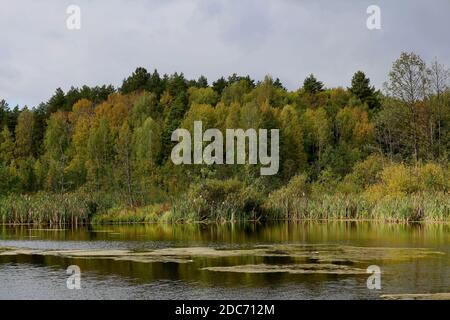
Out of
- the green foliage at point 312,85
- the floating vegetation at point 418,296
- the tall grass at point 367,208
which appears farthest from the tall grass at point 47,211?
the green foliage at point 312,85

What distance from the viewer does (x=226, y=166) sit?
2207 inches

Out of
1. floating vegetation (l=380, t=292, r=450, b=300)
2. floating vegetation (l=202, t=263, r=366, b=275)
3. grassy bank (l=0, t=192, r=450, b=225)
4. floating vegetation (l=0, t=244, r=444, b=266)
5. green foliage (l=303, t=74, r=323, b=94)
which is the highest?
green foliage (l=303, t=74, r=323, b=94)

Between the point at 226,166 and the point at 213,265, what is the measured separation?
3755 cm

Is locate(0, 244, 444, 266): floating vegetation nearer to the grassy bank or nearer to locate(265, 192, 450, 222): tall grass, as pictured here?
the grassy bank

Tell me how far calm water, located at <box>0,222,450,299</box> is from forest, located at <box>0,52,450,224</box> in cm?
741

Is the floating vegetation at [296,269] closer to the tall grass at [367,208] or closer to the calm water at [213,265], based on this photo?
the calm water at [213,265]

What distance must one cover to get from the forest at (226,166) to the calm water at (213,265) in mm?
7409

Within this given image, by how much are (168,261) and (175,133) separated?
46628mm

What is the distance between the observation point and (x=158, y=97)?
88.2 metres

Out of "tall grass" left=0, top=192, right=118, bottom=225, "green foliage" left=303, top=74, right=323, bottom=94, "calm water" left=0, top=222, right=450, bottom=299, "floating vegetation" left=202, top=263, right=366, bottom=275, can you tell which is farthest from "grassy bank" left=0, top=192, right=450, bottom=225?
"green foliage" left=303, top=74, right=323, bottom=94

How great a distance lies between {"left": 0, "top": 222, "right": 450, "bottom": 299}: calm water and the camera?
1452 centimetres

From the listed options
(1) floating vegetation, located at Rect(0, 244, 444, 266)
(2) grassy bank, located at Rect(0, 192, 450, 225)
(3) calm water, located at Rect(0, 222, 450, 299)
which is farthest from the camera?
(2) grassy bank, located at Rect(0, 192, 450, 225)
